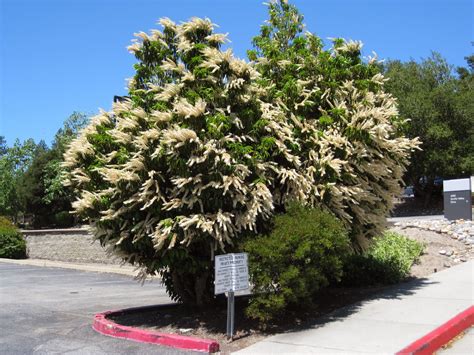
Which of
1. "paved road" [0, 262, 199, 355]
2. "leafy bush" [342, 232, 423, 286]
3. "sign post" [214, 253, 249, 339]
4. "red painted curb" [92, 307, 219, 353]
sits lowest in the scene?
"paved road" [0, 262, 199, 355]

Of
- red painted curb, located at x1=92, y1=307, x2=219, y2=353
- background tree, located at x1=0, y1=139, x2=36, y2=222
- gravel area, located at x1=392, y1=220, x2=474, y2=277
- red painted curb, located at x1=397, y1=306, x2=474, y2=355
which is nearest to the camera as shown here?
red painted curb, located at x1=397, y1=306, x2=474, y2=355

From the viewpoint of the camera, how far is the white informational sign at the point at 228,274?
734 centimetres

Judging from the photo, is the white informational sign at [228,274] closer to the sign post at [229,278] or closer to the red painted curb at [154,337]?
the sign post at [229,278]

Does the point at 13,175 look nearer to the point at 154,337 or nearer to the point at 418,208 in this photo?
the point at 418,208

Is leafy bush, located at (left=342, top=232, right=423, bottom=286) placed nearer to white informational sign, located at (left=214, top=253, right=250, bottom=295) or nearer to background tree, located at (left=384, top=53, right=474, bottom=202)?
white informational sign, located at (left=214, top=253, right=250, bottom=295)

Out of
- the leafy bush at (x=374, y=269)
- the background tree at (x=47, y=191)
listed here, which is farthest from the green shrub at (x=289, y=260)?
the background tree at (x=47, y=191)

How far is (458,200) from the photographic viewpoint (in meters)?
19.6

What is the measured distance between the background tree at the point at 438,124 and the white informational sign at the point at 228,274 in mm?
27815

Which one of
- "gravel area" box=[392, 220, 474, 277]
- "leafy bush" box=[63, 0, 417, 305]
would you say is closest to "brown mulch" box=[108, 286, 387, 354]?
"leafy bush" box=[63, 0, 417, 305]

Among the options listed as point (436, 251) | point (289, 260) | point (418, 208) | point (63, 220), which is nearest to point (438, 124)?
point (418, 208)

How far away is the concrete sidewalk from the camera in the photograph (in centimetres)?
672

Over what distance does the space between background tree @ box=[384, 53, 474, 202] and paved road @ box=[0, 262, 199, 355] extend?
75.8ft

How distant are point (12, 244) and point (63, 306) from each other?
1728 centimetres

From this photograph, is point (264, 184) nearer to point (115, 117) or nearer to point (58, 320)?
point (115, 117)
